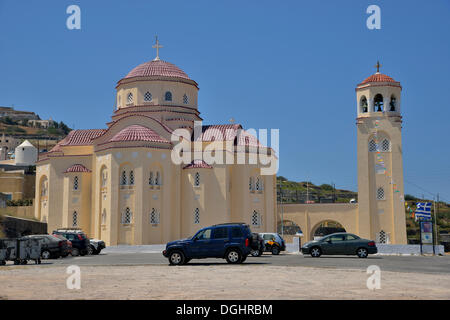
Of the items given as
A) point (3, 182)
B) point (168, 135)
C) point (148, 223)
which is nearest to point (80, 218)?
point (148, 223)

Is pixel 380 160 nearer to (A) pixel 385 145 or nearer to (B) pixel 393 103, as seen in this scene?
(A) pixel 385 145

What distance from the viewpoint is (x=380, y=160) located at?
5028 cm

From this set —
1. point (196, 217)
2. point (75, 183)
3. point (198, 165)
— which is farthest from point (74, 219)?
point (198, 165)

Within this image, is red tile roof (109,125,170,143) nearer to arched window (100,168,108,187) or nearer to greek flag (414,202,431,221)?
arched window (100,168,108,187)

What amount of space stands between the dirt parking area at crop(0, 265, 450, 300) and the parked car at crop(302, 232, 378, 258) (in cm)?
894

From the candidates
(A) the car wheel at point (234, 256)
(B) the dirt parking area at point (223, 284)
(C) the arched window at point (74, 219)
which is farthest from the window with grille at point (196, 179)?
(B) the dirt parking area at point (223, 284)

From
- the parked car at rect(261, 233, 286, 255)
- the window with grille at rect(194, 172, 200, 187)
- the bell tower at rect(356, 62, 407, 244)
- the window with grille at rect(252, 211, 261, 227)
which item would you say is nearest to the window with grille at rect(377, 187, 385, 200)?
the bell tower at rect(356, 62, 407, 244)

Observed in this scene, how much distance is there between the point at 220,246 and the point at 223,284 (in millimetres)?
7737

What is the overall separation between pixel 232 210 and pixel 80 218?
41.5 ft

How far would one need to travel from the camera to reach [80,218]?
49.5 metres

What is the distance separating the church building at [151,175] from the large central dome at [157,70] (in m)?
0.09

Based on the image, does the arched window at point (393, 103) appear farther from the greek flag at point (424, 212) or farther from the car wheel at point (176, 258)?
the car wheel at point (176, 258)
